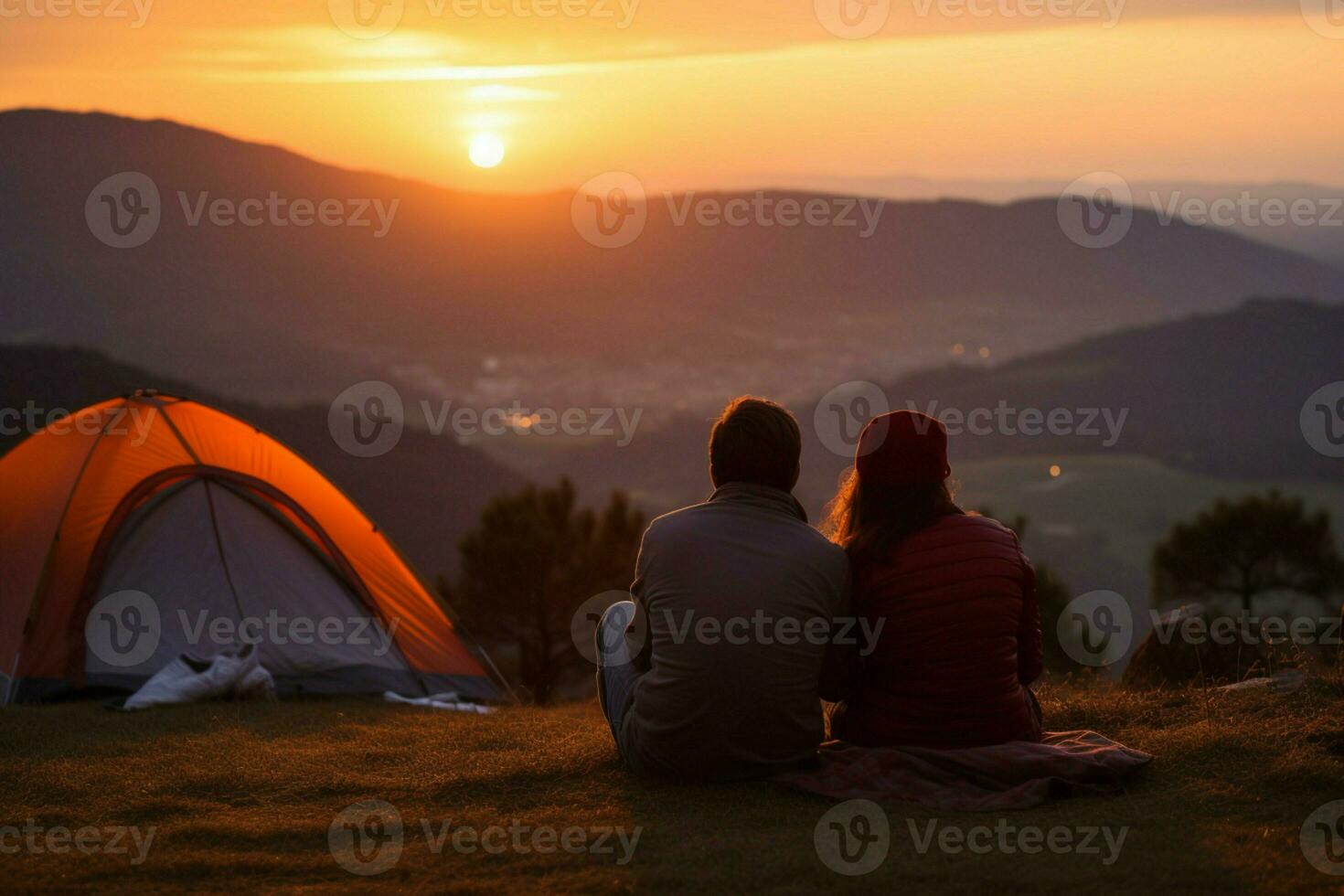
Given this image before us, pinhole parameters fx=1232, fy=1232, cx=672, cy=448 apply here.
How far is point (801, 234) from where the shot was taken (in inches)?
5202

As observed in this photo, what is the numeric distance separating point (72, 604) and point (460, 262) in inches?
3570

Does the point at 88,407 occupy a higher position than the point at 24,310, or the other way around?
the point at 24,310

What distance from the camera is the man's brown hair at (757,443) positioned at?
4328 millimetres

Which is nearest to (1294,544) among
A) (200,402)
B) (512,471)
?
(200,402)

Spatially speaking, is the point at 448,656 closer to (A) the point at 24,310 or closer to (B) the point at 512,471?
(B) the point at 512,471

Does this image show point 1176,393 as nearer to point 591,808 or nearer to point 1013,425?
point 1013,425

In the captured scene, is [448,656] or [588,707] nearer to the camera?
[588,707]

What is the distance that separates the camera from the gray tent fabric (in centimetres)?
827

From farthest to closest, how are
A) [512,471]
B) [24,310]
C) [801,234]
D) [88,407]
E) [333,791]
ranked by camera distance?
[801,234] < [24,310] < [512,471] < [88,407] < [333,791]
